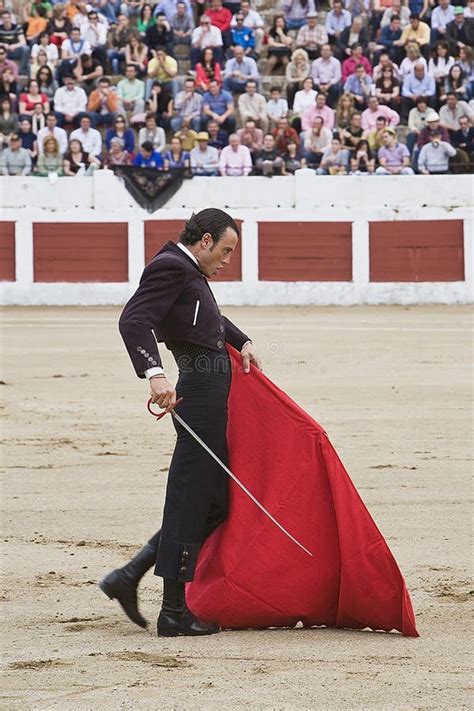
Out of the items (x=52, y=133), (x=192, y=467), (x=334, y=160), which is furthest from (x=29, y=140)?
(x=192, y=467)

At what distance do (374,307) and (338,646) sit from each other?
11820 millimetres

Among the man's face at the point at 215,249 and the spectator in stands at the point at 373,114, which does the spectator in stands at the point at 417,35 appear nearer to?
the spectator in stands at the point at 373,114

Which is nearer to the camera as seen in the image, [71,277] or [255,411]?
[255,411]

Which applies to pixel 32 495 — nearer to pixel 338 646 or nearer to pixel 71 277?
pixel 338 646

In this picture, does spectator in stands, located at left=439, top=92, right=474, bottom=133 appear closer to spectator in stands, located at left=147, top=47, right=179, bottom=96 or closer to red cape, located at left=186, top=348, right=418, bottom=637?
spectator in stands, located at left=147, top=47, right=179, bottom=96

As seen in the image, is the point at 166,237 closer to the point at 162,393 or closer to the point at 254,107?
the point at 254,107

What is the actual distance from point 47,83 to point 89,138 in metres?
1.01

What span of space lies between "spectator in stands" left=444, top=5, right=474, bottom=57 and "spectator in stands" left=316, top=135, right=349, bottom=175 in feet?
6.48

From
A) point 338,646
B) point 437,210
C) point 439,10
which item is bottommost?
point 338,646

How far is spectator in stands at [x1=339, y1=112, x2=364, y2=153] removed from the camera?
1541cm

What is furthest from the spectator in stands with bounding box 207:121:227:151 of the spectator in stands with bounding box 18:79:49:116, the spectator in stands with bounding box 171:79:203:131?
the spectator in stands with bounding box 18:79:49:116

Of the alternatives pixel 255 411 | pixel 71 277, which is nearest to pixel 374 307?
pixel 71 277

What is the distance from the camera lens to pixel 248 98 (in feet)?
52.3

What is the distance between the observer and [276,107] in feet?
52.5
